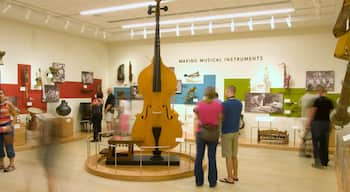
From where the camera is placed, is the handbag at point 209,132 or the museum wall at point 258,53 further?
the museum wall at point 258,53

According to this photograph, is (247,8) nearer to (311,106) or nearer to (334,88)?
(311,106)

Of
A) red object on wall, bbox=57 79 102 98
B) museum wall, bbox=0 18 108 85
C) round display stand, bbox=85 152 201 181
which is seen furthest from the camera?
red object on wall, bbox=57 79 102 98

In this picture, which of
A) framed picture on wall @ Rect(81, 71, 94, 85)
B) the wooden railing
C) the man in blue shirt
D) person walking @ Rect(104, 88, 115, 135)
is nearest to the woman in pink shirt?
the man in blue shirt

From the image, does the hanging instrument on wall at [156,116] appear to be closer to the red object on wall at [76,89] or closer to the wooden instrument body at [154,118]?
the wooden instrument body at [154,118]

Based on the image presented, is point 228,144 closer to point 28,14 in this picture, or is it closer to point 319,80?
point 319,80

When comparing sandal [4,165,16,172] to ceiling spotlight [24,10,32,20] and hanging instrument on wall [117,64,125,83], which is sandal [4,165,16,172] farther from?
hanging instrument on wall [117,64,125,83]

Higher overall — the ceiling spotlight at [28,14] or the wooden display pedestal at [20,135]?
the ceiling spotlight at [28,14]

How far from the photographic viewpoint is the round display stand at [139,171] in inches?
→ 198

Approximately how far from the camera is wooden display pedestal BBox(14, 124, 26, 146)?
7.39m

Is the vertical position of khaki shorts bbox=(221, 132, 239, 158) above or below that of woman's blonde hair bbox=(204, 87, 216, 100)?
below

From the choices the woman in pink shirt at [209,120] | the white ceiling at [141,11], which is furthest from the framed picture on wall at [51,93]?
the woman in pink shirt at [209,120]

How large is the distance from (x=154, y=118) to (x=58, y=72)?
4.97 meters

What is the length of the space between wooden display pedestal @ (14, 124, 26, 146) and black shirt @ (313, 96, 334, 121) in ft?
22.1

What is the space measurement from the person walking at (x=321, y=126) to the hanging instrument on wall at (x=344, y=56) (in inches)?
214
